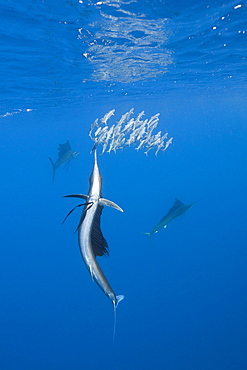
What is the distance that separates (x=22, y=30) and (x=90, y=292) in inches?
806

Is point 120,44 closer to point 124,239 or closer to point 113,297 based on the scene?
point 113,297

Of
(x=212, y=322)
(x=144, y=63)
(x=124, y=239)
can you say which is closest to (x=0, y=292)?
(x=124, y=239)

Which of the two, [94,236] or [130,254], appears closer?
[94,236]

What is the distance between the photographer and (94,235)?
2285 millimetres

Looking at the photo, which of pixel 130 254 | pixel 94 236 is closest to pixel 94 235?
pixel 94 236

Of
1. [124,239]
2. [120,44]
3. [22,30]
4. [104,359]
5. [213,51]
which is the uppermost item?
[213,51]

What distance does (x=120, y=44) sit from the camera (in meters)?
12.9

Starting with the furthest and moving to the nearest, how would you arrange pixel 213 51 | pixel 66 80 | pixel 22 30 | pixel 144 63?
pixel 66 80 < pixel 144 63 < pixel 213 51 < pixel 22 30

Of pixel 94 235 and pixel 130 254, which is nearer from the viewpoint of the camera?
pixel 94 235

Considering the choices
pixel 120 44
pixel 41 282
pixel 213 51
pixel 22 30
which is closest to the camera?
pixel 22 30

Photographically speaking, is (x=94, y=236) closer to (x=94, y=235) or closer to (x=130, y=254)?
(x=94, y=235)

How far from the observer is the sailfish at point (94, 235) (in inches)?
85.0

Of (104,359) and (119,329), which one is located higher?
(119,329)

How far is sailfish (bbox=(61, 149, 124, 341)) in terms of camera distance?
2158 mm
